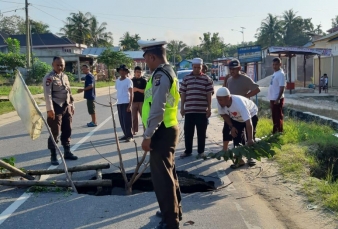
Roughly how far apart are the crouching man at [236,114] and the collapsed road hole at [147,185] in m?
0.83

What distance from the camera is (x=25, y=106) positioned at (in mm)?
5715

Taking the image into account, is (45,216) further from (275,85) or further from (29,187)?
(275,85)

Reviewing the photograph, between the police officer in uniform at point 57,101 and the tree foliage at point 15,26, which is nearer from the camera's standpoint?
the police officer in uniform at point 57,101

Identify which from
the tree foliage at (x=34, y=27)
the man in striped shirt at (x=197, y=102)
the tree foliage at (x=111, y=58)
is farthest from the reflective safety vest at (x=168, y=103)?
the tree foliage at (x=34, y=27)

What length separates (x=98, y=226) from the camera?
4430mm


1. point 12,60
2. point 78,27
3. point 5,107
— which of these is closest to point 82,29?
point 78,27

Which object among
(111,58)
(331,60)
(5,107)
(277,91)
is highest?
(111,58)

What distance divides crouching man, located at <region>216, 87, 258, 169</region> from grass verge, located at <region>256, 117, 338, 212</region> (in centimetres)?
85

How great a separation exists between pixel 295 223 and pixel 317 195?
91cm

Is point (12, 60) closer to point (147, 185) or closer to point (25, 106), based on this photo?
point (25, 106)

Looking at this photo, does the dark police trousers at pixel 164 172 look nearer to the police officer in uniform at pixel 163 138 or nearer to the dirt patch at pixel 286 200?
the police officer in uniform at pixel 163 138

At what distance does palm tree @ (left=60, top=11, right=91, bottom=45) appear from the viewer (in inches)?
2872

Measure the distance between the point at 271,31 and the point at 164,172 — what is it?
3407 inches

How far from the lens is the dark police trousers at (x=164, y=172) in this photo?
411cm
